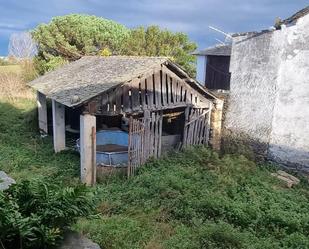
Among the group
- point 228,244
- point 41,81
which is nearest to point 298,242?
point 228,244

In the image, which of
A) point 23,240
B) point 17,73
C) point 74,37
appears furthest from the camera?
point 17,73

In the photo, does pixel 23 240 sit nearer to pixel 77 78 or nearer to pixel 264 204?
pixel 264 204

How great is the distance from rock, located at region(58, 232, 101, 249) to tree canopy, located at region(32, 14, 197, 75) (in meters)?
22.2

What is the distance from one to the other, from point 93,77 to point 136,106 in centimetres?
271

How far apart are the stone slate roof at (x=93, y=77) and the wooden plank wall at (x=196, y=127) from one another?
861mm

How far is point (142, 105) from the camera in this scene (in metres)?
13.1

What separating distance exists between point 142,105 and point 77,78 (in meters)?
3.79

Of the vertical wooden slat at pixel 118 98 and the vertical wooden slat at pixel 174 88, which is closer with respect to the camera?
the vertical wooden slat at pixel 118 98

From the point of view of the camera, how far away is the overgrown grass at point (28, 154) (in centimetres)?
1270

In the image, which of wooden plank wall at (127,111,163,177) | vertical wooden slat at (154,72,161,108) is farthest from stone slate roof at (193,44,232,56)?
wooden plank wall at (127,111,163,177)

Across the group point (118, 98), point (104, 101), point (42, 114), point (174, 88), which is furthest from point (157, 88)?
point (42, 114)

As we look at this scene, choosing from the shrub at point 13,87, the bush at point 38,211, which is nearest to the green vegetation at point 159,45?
the shrub at point 13,87

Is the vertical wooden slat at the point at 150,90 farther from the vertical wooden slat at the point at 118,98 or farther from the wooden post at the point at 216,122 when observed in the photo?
the wooden post at the point at 216,122

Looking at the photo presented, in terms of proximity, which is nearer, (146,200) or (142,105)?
(146,200)
